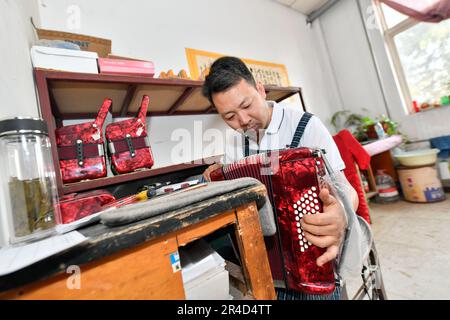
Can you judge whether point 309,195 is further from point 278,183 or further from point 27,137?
point 27,137

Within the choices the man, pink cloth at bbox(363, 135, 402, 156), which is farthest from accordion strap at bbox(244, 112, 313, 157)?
pink cloth at bbox(363, 135, 402, 156)

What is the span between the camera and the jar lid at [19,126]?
42 cm

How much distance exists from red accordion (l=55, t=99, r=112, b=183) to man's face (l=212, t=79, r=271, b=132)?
1.67 ft

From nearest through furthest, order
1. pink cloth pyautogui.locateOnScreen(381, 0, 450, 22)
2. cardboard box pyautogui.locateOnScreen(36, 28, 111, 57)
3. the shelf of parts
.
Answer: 1. the shelf of parts
2. cardboard box pyautogui.locateOnScreen(36, 28, 111, 57)
3. pink cloth pyautogui.locateOnScreen(381, 0, 450, 22)

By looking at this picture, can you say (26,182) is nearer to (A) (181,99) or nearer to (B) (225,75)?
(B) (225,75)

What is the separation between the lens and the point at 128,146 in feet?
3.23

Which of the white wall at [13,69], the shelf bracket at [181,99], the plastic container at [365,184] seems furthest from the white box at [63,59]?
the plastic container at [365,184]

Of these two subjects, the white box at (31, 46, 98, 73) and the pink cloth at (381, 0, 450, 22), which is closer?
the white box at (31, 46, 98, 73)

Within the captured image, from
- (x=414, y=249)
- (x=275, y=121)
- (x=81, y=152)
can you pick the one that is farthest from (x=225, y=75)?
(x=414, y=249)

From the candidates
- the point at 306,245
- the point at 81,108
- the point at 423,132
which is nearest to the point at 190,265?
the point at 306,245

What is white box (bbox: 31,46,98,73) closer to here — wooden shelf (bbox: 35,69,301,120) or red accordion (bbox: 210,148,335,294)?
wooden shelf (bbox: 35,69,301,120)

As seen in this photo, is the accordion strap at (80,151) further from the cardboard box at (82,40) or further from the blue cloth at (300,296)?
the blue cloth at (300,296)

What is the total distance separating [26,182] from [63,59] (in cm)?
66

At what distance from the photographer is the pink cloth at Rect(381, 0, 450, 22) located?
6.74 feet
